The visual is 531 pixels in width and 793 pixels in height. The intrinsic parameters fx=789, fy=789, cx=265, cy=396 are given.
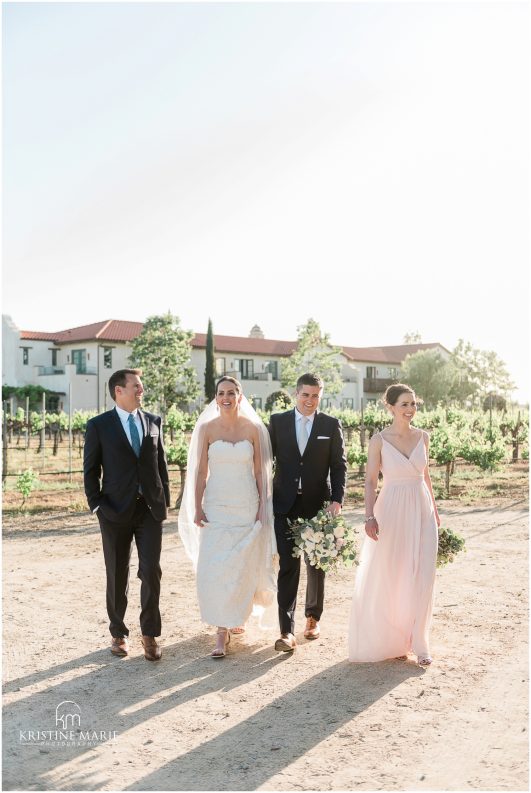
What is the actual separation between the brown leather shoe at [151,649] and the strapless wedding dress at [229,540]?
1.31 feet

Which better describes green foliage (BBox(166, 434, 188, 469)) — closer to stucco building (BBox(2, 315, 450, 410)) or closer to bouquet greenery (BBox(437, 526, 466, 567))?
bouquet greenery (BBox(437, 526, 466, 567))

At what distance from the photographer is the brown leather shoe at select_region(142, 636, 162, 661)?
5.61m

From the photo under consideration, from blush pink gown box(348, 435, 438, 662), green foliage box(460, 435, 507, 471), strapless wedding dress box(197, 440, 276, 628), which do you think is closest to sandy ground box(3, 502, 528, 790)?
blush pink gown box(348, 435, 438, 662)

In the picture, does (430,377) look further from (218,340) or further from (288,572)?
(288,572)

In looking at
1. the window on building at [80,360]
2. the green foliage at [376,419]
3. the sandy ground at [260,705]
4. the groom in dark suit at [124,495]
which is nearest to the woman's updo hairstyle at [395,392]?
the groom in dark suit at [124,495]

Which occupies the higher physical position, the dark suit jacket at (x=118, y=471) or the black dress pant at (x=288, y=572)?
the dark suit jacket at (x=118, y=471)

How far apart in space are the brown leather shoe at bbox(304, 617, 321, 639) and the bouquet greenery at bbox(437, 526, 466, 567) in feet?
3.55

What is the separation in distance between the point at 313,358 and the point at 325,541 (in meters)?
43.3

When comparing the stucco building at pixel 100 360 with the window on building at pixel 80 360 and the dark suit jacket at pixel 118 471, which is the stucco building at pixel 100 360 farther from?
the dark suit jacket at pixel 118 471

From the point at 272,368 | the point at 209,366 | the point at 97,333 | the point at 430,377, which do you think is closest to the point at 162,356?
the point at 209,366

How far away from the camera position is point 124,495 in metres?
5.72

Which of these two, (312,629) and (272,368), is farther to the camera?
(272,368)

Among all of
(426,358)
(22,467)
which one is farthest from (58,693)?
(426,358)
